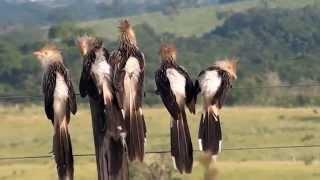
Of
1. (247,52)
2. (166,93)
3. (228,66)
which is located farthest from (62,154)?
(247,52)

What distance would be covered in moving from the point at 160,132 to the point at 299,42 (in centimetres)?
4615

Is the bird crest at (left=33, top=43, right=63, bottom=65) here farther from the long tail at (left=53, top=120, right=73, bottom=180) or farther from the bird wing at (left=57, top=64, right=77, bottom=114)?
the long tail at (left=53, top=120, right=73, bottom=180)

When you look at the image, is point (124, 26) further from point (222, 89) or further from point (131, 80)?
point (222, 89)

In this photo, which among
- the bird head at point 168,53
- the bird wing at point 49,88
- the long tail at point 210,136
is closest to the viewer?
the bird wing at point 49,88

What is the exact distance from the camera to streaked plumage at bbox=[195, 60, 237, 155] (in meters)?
6.69

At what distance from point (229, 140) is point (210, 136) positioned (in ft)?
74.8

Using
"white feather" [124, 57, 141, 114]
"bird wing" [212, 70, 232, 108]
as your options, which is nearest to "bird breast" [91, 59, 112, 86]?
"white feather" [124, 57, 141, 114]

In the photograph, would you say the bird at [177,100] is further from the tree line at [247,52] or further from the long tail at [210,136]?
the tree line at [247,52]

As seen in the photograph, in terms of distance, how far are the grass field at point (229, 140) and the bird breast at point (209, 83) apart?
990 centimetres

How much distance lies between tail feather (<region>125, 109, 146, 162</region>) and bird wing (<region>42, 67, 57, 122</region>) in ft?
1.84

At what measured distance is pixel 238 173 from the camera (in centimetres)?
2323

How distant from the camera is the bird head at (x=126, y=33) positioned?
674cm

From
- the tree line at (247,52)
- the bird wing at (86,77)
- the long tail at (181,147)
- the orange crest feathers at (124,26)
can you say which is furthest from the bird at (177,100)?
the tree line at (247,52)

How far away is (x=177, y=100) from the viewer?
21.9 feet
